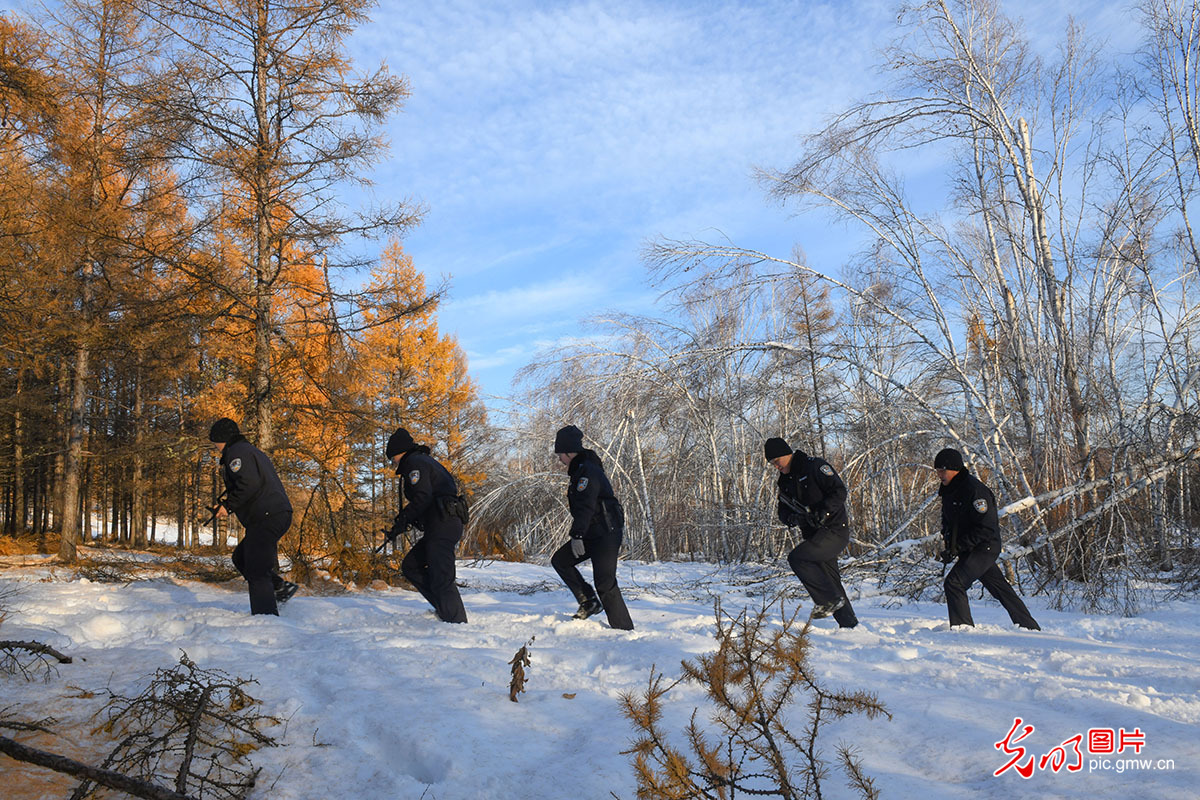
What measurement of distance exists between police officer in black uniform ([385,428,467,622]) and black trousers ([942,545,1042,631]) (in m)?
4.12

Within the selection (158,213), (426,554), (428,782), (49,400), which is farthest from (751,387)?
(49,400)

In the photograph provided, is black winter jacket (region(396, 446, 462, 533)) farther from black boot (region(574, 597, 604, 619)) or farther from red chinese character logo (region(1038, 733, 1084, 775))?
red chinese character logo (region(1038, 733, 1084, 775))

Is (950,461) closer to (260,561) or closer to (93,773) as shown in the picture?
(260,561)

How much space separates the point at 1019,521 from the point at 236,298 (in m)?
10.2

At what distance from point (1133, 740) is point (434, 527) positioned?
491 cm

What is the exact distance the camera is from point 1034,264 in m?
9.88

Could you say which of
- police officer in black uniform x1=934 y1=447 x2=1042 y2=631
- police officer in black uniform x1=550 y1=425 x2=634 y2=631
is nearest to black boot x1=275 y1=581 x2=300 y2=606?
police officer in black uniform x1=550 y1=425 x2=634 y2=631

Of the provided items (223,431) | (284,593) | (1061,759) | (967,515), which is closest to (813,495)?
(967,515)

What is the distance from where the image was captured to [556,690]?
414cm

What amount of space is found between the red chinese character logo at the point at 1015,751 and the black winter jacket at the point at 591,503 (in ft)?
11.0

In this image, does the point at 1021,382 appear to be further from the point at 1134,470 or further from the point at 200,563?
the point at 200,563

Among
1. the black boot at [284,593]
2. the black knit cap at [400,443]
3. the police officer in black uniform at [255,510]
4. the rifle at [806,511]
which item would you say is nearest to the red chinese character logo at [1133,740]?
the rifle at [806,511]

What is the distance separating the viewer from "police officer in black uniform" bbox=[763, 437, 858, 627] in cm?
635

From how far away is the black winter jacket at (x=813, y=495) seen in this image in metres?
6.38
